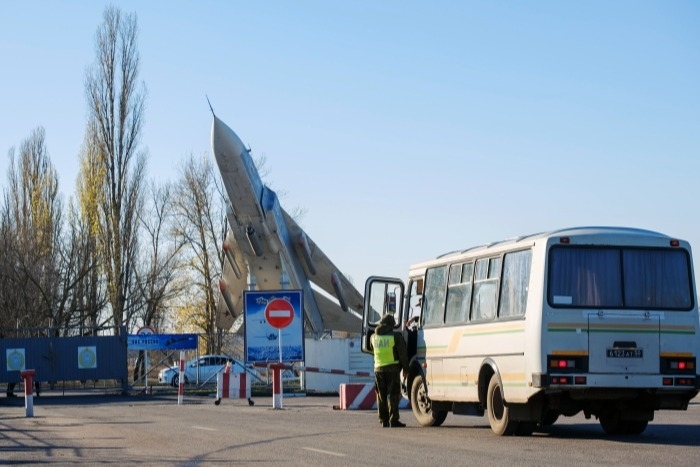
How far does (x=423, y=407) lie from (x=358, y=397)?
22.6 ft

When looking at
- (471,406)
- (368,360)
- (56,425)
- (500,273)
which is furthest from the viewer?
(368,360)

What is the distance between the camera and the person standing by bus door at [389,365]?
18469mm

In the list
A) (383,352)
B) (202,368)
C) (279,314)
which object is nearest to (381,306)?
(383,352)

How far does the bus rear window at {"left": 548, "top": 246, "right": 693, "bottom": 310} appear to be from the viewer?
48.9ft

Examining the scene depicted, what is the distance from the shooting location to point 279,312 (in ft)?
105

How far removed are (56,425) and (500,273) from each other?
8967mm

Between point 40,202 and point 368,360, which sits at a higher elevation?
point 40,202

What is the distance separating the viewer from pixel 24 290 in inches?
2245

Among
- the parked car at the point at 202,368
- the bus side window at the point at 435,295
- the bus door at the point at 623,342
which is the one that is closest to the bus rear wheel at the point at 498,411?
the bus door at the point at 623,342

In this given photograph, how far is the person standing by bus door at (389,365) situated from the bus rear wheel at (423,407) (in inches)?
13.5

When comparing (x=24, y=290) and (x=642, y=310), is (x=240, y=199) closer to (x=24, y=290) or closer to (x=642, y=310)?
(x=24, y=290)

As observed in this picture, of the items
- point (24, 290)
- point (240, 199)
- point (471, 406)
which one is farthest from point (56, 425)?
point (24, 290)

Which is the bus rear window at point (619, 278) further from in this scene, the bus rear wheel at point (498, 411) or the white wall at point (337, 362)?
the white wall at point (337, 362)

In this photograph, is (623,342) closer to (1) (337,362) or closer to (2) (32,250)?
(1) (337,362)
